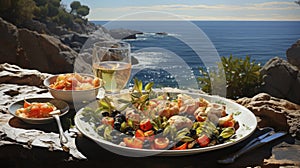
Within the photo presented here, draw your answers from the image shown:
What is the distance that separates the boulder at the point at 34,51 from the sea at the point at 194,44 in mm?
383

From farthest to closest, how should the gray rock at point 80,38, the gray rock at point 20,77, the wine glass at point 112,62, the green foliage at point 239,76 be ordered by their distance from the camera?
the gray rock at point 80,38 → the green foliage at point 239,76 → the gray rock at point 20,77 → the wine glass at point 112,62

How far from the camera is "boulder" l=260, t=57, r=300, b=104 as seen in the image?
2.35m

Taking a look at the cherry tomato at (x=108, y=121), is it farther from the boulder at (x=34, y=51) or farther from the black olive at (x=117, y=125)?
the boulder at (x=34, y=51)

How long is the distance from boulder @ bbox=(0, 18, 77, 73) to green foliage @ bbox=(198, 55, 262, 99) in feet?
3.16

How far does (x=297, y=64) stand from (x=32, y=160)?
2052 mm

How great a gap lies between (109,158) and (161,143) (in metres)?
0.13

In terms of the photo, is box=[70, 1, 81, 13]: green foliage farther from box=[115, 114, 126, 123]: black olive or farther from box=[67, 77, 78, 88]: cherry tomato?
box=[115, 114, 126, 123]: black olive

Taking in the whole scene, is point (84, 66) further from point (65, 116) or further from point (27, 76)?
point (65, 116)

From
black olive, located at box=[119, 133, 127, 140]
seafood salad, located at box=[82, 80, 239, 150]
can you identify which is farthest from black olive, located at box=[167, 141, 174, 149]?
black olive, located at box=[119, 133, 127, 140]

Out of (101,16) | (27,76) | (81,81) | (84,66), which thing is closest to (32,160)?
(81,81)

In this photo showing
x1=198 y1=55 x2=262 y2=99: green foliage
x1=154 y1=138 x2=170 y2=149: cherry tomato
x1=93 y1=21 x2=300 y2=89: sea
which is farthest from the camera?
x1=198 y1=55 x2=262 y2=99: green foliage

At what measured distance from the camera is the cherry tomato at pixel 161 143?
834 mm

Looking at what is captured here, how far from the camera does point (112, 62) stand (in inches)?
42.3

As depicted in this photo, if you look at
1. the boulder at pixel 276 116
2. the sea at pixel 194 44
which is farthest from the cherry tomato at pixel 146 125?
the sea at pixel 194 44
